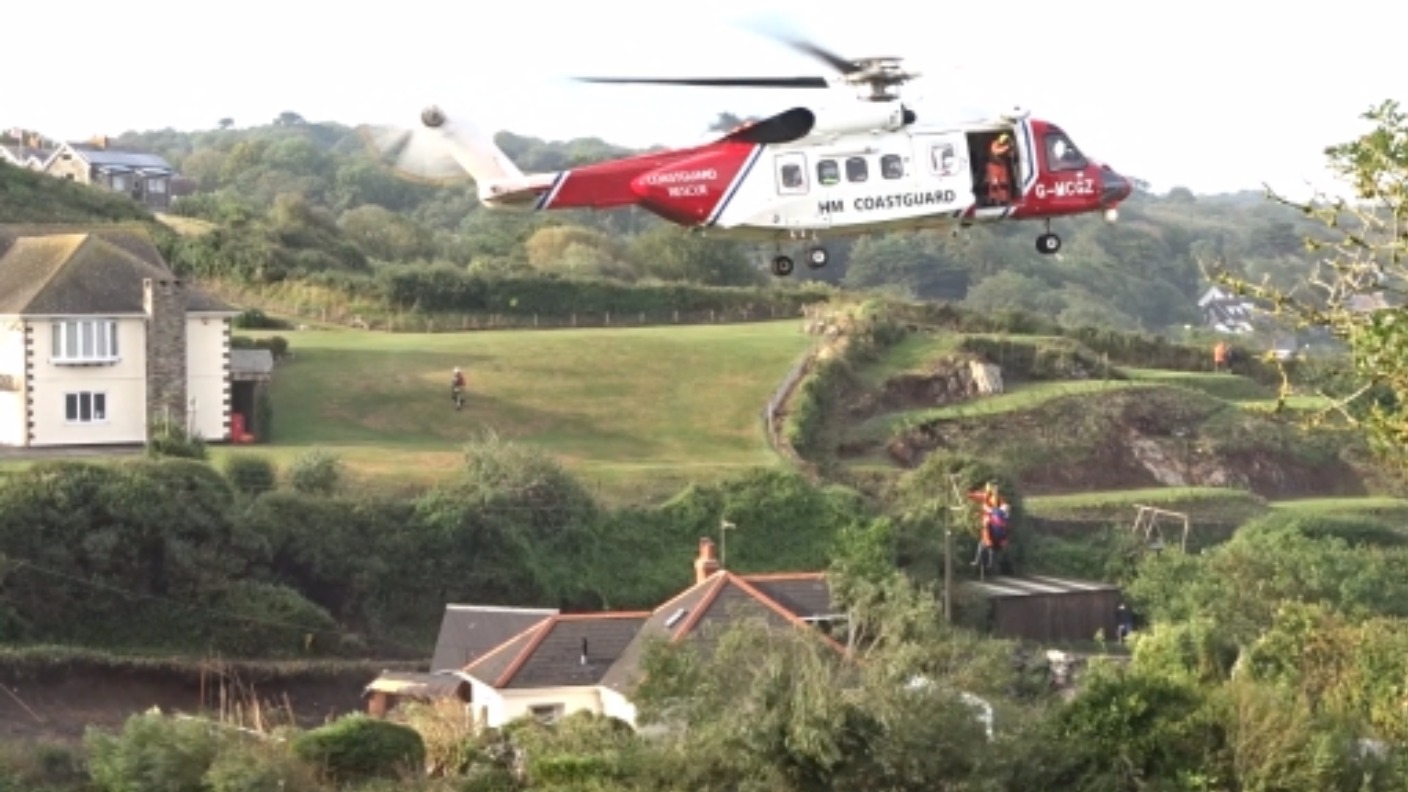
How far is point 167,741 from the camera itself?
27891 mm

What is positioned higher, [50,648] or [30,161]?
[30,161]

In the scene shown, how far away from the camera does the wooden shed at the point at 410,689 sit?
1476 inches

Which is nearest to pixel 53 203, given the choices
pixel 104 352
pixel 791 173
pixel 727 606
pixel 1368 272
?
pixel 104 352

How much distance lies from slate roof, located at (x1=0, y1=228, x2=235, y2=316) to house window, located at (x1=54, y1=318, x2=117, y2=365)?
0.89 feet

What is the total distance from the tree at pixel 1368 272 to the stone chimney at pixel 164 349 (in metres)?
37.7

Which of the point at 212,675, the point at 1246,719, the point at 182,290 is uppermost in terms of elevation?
the point at 182,290

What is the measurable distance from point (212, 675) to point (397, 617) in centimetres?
536

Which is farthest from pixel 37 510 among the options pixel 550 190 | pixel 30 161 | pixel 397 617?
pixel 30 161

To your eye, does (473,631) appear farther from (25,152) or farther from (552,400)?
(25,152)

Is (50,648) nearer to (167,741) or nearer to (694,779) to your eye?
(167,741)

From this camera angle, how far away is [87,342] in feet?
168

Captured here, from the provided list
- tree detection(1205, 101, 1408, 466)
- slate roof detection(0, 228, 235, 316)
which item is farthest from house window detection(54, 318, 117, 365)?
tree detection(1205, 101, 1408, 466)

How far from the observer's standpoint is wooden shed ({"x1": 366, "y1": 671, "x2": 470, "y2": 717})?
37500 millimetres

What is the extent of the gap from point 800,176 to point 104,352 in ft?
94.0
